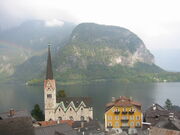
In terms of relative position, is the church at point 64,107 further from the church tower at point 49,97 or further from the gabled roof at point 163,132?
the gabled roof at point 163,132

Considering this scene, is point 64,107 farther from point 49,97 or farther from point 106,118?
point 106,118

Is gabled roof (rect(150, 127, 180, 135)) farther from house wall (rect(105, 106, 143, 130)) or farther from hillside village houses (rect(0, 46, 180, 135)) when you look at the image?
house wall (rect(105, 106, 143, 130))

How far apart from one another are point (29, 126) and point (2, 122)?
136 inches

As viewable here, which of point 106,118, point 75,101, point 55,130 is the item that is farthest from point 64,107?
point 55,130

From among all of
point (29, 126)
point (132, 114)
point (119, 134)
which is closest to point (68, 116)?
point (132, 114)

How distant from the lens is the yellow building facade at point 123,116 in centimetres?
7327

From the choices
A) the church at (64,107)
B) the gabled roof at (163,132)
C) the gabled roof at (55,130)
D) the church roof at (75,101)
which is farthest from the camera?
the church roof at (75,101)

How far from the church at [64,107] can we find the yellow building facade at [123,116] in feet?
29.1

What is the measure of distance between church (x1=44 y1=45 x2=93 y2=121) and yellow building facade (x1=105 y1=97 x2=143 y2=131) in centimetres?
888

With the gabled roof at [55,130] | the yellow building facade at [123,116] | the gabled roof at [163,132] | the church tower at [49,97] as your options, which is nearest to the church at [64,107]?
the church tower at [49,97]

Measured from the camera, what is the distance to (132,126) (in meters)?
72.9

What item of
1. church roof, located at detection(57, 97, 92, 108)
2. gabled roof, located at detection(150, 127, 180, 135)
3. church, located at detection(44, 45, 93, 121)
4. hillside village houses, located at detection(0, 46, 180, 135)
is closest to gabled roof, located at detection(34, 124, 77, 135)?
hillside village houses, located at detection(0, 46, 180, 135)

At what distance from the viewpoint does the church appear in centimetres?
8156

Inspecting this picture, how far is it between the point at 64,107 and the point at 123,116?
17.7 meters
